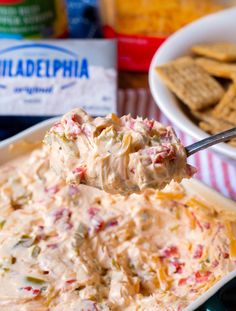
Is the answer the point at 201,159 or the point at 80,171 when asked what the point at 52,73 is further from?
the point at 80,171

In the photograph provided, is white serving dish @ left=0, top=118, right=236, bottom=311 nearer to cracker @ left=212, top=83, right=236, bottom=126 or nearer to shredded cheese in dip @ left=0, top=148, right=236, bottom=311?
shredded cheese in dip @ left=0, top=148, right=236, bottom=311

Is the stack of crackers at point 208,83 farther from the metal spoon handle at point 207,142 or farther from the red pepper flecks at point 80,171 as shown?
the red pepper flecks at point 80,171

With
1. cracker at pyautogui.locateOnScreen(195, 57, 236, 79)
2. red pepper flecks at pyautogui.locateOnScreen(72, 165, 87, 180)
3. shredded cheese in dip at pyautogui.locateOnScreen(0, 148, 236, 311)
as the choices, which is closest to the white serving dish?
shredded cheese in dip at pyautogui.locateOnScreen(0, 148, 236, 311)

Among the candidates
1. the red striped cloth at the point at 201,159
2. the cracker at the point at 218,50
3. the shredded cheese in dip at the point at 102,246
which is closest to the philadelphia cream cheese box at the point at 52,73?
the red striped cloth at the point at 201,159

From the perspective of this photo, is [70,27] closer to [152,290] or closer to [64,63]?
[64,63]

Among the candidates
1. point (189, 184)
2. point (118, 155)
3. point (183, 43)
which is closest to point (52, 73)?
point (183, 43)

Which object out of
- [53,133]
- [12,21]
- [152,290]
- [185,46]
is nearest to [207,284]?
[152,290]
